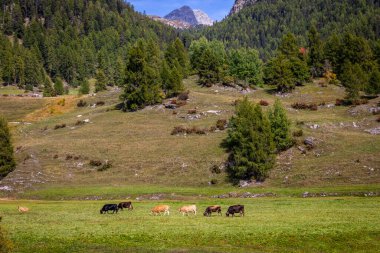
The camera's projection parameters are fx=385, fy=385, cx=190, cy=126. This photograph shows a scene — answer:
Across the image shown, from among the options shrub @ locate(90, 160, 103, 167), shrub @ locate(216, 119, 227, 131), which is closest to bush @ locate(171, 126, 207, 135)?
shrub @ locate(216, 119, 227, 131)

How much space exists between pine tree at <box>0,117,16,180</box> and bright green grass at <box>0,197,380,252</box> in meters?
41.8

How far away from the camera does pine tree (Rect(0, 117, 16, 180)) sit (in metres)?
72.2

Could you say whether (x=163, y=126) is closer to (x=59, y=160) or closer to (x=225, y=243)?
(x=59, y=160)

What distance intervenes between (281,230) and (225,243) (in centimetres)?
464

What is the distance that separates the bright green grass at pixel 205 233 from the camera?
77.1ft

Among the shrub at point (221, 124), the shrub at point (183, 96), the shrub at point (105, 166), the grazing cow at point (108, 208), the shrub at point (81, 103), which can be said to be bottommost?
the shrub at point (105, 166)

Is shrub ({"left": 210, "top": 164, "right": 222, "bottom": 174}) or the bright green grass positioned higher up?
the bright green grass

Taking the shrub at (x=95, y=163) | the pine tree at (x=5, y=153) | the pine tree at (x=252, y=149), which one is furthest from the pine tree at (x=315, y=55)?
the pine tree at (x=5, y=153)

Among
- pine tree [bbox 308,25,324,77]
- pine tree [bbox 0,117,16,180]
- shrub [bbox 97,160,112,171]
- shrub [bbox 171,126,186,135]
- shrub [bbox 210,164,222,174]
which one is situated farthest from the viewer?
pine tree [bbox 308,25,324,77]

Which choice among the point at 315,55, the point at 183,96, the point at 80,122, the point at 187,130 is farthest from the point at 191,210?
the point at 315,55

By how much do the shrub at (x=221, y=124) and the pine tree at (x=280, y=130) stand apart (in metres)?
15.6

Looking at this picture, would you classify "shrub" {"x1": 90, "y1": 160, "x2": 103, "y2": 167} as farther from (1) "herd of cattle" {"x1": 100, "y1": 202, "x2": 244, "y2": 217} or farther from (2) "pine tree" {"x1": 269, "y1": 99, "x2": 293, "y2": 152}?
(1) "herd of cattle" {"x1": 100, "y1": 202, "x2": 244, "y2": 217}

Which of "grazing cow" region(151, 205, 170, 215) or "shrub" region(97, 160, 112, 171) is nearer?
"grazing cow" region(151, 205, 170, 215)

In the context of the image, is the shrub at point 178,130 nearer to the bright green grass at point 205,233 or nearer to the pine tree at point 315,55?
the bright green grass at point 205,233
